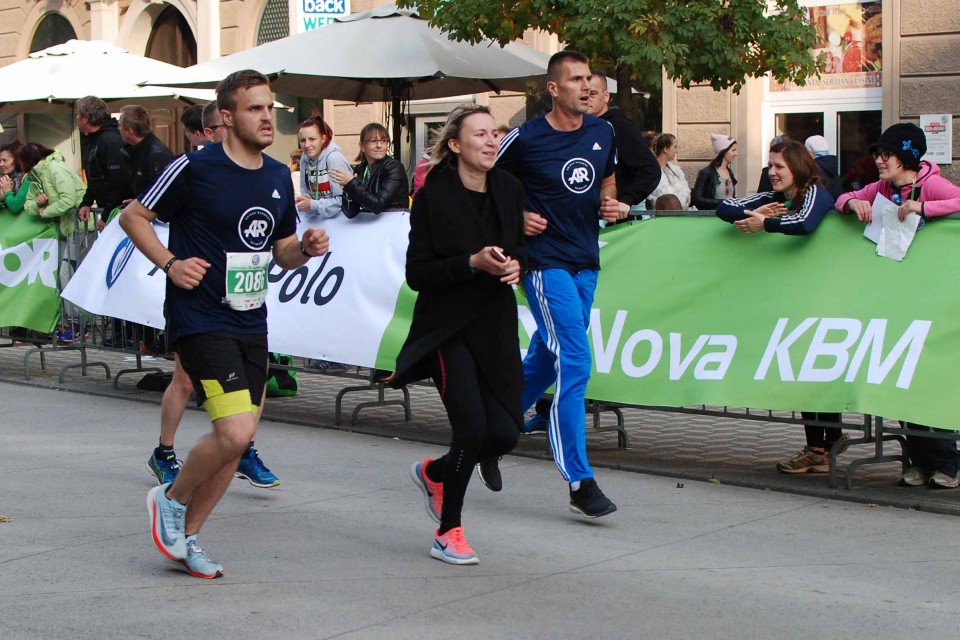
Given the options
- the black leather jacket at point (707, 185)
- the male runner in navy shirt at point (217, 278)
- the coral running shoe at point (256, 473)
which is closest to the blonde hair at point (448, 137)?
the male runner in navy shirt at point (217, 278)

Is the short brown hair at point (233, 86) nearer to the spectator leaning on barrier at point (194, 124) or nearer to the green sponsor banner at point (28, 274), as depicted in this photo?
the spectator leaning on barrier at point (194, 124)

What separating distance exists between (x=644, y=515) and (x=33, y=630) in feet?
9.90

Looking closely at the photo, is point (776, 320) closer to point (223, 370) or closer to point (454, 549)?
point (454, 549)

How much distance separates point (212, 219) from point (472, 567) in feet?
5.66

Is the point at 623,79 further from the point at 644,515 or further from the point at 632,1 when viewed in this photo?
the point at 644,515

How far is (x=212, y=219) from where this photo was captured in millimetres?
5777

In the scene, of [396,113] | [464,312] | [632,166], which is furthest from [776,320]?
[396,113]

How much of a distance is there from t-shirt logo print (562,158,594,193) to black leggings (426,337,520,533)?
4.38 feet

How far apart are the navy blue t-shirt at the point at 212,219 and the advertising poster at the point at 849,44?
1052cm

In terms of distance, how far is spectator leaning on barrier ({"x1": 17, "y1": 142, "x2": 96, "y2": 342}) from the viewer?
466 inches

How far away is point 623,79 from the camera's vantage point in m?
12.8

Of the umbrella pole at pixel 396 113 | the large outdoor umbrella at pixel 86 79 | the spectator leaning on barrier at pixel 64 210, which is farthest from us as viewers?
the large outdoor umbrella at pixel 86 79

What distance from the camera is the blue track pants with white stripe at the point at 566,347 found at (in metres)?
6.75

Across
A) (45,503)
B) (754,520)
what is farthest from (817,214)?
(45,503)
